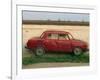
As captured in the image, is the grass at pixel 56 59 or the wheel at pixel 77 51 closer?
the grass at pixel 56 59

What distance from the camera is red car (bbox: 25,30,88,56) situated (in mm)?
1702

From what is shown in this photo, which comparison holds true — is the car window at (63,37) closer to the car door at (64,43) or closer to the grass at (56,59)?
the car door at (64,43)

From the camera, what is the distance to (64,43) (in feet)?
5.84

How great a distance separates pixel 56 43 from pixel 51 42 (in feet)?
0.16

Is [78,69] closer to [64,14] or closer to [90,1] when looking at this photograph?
[64,14]

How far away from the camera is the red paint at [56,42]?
170 centimetres

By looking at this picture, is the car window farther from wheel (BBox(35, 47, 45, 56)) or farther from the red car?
wheel (BBox(35, 47, 45, 56))

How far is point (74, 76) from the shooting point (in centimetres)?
178

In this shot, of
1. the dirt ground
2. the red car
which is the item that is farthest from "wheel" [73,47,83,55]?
the dirt ground

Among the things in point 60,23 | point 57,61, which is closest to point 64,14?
point 60,23

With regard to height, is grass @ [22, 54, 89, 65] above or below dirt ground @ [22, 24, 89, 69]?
below

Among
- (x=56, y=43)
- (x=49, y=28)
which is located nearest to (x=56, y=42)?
(x=56, y=43)

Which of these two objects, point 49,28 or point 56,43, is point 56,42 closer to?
point 56,43

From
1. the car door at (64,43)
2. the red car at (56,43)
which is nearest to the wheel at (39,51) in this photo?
the red car at (56,43)
